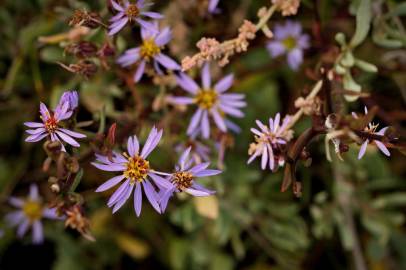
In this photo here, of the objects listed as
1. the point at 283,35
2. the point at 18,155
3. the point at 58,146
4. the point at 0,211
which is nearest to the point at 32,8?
the point at 18,155

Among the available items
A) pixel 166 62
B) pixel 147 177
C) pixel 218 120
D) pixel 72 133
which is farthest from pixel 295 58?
pixel 72 133

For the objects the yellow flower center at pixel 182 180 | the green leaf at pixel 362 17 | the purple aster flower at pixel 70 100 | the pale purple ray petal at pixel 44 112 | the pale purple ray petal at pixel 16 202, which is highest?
the green leaf at pixel 362 17

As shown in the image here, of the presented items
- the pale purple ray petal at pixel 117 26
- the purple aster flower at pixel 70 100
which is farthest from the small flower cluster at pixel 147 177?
the pale purple ray petal at pixel 117 26

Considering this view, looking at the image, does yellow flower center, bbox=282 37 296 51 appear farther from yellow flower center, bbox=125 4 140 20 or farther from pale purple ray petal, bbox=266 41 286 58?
yellow flower center, bbox=125 4 140 20

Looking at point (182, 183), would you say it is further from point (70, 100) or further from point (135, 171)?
point (70, 100)

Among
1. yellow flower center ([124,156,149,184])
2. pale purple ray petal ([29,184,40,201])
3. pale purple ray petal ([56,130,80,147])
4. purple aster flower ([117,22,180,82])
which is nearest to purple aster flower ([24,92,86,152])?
pale purple ray petal ([56,130,80,147])

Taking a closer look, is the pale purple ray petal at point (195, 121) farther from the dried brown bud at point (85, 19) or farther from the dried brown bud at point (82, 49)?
the dried brown bud at point (85, 19)
